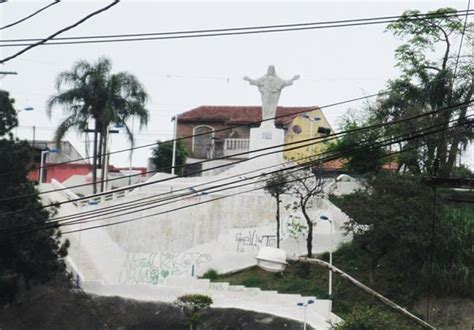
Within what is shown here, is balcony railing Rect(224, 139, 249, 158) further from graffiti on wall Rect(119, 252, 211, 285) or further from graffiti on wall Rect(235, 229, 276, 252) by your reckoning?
graffiti on wall Rect(119, 252, 211, 285)

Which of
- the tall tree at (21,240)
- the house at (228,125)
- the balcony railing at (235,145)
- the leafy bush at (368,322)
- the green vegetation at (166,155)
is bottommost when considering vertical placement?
the leafy bush at (368,322)

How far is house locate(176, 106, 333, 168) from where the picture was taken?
203 feet

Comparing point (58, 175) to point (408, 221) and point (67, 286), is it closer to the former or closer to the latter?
point (67, 286)

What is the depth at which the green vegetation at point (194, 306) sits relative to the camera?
3769 cm

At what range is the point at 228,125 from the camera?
6412 cm

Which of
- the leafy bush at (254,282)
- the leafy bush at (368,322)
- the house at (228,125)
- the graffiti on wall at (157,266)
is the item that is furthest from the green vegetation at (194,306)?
the house at (228,125)

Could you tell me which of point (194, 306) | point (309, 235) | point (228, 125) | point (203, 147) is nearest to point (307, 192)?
point (309, 235)

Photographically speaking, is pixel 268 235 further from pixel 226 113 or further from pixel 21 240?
pixel 226 113

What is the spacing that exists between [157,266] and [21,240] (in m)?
6.84

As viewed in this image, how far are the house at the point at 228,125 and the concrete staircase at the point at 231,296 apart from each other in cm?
1731

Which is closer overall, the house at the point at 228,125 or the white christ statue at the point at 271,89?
the white christ statue at the point at 271,89

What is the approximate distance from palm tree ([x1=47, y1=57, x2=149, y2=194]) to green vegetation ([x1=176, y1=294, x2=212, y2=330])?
52.3ft

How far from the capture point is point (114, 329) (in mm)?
38812

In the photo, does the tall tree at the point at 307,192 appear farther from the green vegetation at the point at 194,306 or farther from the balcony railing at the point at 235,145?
the balcony railing at the point at 235,145
